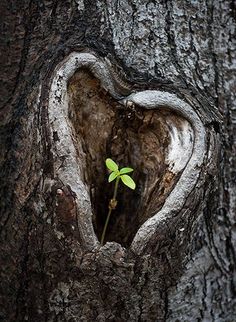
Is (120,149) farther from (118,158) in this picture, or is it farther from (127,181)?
(127,181)

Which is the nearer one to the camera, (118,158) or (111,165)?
(111,165)

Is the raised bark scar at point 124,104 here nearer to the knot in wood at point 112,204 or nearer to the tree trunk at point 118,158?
the tree trunk at point 118,158

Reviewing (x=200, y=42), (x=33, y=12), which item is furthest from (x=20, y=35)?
(x=200, y=42)

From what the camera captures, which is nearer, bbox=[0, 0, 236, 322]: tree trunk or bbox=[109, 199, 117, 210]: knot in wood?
bbox=[0, 0, 236, 322]: tree trunk

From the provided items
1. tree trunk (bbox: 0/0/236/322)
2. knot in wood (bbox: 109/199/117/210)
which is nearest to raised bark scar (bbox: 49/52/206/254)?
tree trunk (bbox: 0/0/236/322)

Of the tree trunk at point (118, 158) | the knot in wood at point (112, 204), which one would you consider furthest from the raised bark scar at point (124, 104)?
the knot in wood at point (112, 204)

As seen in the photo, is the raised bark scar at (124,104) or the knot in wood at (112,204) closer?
the raised bark scar at (124,104)

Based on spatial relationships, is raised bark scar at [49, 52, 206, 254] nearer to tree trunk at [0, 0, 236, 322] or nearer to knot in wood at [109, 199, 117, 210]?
tree trunk at [0, 0, 236, 322]

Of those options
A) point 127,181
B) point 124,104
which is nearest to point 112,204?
point 127,181
